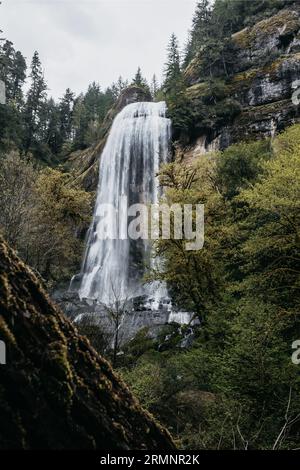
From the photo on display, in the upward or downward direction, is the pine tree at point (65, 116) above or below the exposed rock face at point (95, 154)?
above

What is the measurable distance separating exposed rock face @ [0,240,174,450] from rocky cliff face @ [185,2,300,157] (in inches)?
1487

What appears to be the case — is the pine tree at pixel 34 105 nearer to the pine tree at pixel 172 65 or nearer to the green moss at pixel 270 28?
the pine tree at pixel 172 65

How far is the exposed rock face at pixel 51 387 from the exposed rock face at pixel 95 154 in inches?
1611

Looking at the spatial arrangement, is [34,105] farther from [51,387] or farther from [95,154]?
[51,387]

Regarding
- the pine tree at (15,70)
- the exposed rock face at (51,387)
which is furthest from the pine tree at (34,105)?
the exposed rock face at (51,387)

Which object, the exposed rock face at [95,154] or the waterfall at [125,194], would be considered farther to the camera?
the exposed rock face at [95,154]

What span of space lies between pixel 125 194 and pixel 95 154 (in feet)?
37.4

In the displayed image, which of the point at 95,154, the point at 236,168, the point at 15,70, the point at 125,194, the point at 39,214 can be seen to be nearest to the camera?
the point at 39,214

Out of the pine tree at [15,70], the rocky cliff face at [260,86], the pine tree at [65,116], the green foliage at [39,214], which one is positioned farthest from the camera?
the pine tree at [65,116]

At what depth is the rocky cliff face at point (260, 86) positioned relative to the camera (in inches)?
1507

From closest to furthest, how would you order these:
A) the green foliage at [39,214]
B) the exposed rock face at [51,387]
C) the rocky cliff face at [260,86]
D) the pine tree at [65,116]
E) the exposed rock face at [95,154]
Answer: the exposed rock face at [51,387] < the green foliage at [39,214] < the rocky cliff face at [260,86] < the exposed rock face at [95,154] < the pine tree at [65,116]

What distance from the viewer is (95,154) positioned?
48125mm

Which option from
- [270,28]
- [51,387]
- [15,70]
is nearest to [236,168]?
[51,387]
